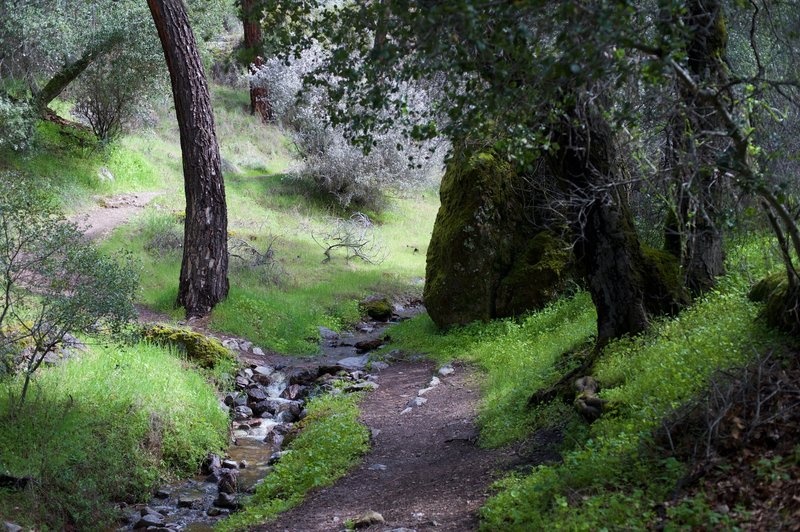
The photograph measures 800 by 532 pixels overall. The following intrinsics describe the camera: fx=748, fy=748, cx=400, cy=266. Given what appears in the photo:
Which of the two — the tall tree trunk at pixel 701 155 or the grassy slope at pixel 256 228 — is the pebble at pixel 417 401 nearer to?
the tall tree trunk at pixel 701 155

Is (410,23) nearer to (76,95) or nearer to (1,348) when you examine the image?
(1,348)

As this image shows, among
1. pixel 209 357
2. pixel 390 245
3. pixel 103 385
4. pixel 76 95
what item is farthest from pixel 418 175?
pixel 103 385

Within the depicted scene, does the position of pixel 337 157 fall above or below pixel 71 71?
below

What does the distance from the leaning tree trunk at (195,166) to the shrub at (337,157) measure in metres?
10.1

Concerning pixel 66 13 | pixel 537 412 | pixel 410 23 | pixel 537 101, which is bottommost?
pixel 537 412

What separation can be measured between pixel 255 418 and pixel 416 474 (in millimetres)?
3997

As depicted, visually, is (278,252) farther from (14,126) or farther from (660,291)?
(660,291)

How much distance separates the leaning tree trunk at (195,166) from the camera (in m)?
13.6

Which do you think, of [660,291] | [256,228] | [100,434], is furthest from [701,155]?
[256,228]

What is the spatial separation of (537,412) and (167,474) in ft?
13.8

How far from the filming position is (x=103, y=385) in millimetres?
8898

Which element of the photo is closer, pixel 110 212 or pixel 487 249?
pixel 487 249

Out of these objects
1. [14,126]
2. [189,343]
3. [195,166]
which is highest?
[14,126]

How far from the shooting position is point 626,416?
6.22 m
